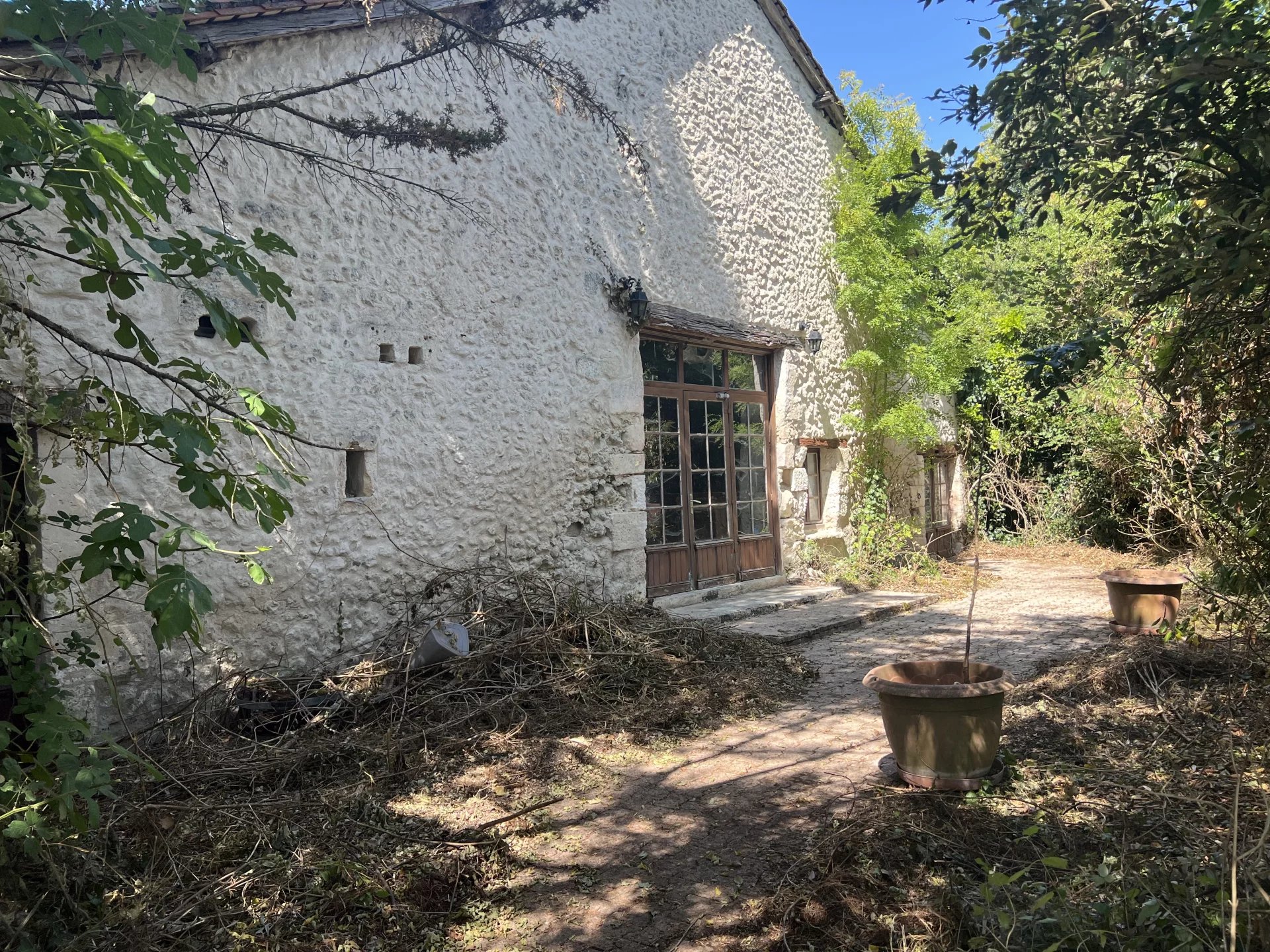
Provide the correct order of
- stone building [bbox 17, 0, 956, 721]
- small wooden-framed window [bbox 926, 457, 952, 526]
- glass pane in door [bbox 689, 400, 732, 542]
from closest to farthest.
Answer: stone building [bbox 17, 0, 956, 721], glass pane in door [bbox 689, 400, 732, 542], small wooden-framed window [bbox 926, 457, 952, 526]

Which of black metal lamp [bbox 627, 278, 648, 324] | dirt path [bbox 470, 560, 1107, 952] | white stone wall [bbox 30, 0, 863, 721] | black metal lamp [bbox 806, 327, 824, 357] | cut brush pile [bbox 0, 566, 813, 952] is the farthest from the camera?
black metal lamp [bbox 806, 327, 824, 357]

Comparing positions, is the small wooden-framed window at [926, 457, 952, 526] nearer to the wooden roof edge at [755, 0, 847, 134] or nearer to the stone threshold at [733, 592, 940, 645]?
the stone threshold at [733, 592, 940, 645]

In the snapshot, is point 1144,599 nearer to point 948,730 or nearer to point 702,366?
point 948,730

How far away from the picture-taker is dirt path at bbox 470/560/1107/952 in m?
2.81

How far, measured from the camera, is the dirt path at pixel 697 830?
9.23ft

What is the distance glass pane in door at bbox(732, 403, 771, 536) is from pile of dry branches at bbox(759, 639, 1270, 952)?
4313 millimetres

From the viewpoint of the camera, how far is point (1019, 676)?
18.4ft

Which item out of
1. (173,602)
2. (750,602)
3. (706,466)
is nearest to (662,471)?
(706,466)

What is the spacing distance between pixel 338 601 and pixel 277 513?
9.99 feet

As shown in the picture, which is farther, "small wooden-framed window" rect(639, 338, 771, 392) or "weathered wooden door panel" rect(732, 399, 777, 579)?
"weathered wooden door panel" rect(732, 399, 777, 579)

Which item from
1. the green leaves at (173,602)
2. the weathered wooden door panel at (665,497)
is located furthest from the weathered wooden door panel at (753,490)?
the green leaves at (173,602)

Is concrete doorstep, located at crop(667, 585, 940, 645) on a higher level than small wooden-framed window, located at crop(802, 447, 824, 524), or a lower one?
lower

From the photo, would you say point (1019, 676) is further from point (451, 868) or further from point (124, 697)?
point (124, 697)

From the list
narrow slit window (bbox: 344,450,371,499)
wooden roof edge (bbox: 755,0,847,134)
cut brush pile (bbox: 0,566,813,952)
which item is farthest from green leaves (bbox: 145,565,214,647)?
wooden roof edge (bbox: 755,0,847,134)
